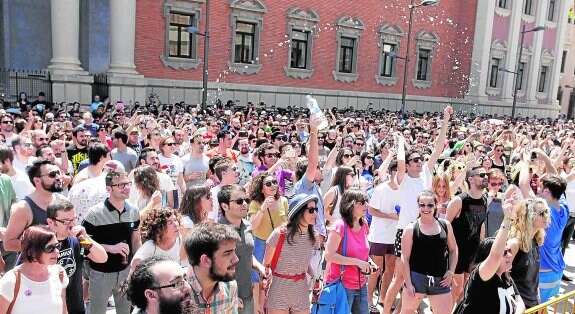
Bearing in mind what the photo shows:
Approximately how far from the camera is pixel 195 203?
4535mm

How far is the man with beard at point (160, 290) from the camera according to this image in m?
2.52

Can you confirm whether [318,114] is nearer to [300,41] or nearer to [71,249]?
[71,249]

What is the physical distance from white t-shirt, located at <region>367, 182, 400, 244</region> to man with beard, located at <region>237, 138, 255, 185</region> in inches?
95.7

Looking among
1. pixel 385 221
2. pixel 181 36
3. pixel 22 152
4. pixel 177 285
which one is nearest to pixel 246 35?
pixel 181 36

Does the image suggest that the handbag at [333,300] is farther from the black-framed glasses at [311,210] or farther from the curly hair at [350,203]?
the black-framed glasses at [311,210]

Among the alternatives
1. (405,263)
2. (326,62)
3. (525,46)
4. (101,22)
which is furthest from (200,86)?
(525,46)

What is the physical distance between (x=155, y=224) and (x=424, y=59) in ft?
102

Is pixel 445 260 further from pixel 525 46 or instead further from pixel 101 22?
pixel 525 46

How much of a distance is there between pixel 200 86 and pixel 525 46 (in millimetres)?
25293

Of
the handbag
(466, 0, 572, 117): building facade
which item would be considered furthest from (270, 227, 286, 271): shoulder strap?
(466, 0, 572, 117): building facade

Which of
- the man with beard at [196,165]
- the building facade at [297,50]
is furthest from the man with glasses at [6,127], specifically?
the building facade at [297,50]

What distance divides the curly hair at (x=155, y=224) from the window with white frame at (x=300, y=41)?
22758mm

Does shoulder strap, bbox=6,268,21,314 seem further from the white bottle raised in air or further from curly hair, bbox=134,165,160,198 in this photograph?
the white bottle raised in air

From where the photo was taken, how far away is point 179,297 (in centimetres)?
252
